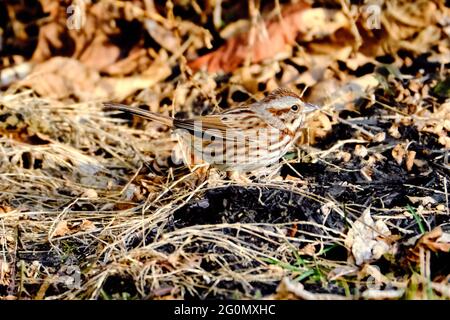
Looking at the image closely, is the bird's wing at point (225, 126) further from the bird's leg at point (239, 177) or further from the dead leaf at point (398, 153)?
the dead leaf at point (398, 153)

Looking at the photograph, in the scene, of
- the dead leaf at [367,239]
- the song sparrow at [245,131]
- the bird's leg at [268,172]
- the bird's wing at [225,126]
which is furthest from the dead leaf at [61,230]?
the dead leaf at [367,239]

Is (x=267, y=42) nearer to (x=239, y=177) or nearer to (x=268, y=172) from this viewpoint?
(x=268, y=172)

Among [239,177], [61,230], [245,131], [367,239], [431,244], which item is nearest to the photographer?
[431,244]

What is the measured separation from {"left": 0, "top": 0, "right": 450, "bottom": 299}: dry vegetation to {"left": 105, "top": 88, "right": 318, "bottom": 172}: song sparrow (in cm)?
15

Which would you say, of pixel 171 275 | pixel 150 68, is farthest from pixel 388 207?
pixel 150 68

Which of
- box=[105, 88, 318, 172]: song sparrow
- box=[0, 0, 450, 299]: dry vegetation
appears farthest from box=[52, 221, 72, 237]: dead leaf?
box=[105, 88, 318, 172]: song sparrow

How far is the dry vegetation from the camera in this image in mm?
4172

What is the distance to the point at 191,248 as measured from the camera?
172 inches

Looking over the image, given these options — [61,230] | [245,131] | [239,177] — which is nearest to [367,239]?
[239,177]

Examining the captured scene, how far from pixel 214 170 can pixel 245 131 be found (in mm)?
324

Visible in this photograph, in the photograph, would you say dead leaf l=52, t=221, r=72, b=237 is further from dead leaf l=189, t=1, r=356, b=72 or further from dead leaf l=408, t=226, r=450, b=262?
dead leaf l=189, t=1, r=356, b=72

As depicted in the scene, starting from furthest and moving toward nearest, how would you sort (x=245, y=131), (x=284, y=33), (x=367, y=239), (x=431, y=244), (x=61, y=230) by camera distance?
(x=284, y=33) → (x=245, y=131) → (x=61, y=230) → (x=367, y=239) → (x=431, y=244)

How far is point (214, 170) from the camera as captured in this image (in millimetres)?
5352
